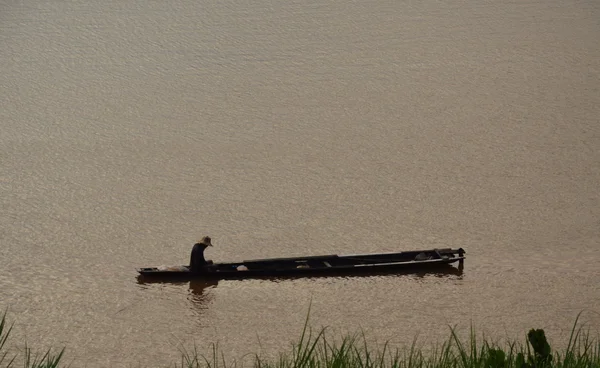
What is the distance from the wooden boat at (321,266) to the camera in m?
5.99

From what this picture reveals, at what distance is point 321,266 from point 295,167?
5.04 ft

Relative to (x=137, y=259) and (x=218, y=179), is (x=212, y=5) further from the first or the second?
(x=137, y=259)

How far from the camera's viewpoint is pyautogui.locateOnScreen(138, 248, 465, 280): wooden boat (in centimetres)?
599

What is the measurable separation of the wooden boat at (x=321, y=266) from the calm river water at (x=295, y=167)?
7cm

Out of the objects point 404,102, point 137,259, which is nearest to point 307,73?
point 404,102

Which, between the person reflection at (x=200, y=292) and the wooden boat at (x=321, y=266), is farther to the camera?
the wooden boat at (x=321, y=266)

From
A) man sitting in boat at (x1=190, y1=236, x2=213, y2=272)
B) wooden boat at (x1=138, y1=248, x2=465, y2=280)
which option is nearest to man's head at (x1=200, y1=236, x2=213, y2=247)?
man sitting in boat at (x1=190, y1=236, x2=213, y2=272)

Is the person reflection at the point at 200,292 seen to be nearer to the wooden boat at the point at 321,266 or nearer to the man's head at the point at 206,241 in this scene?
the wooden boat at the point at 321,266

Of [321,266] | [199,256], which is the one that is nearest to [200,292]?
[199,256]

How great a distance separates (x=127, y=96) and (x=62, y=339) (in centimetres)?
384

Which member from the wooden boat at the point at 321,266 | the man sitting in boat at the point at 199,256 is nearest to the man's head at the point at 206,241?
the man sitting in boat at the point at 199,256

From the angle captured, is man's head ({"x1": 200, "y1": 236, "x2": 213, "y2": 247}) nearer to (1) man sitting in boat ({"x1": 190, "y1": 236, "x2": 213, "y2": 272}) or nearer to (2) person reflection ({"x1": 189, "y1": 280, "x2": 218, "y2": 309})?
(1) man sitting in boat ({"x1": 190, "y1": 236, "x2": 213, "y2": 272})

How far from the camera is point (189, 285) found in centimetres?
597

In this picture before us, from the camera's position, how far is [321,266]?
6.10 m
